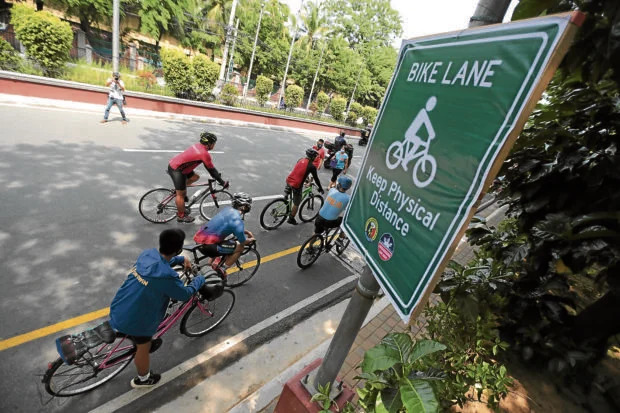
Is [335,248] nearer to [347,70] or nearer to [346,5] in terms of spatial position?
[347,70]

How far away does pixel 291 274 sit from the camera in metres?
5.73

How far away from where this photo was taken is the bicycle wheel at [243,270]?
5078mm

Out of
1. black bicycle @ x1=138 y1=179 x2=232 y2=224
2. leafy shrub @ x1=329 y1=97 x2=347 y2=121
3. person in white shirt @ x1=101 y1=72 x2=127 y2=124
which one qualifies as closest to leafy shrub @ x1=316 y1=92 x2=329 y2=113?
leafy shrub @ x1=329 y1=97 x2=347 y2=121

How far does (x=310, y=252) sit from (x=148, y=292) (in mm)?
3584

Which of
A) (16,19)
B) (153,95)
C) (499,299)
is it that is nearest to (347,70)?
(153,95)

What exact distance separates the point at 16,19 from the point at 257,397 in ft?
54.7

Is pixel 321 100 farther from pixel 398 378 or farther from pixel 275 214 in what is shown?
pixel 398 378

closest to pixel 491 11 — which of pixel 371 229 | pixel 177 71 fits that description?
pixel 371 229

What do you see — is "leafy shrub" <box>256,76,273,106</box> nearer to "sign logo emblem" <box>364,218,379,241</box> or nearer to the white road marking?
the white road marking

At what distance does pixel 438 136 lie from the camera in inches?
59.3

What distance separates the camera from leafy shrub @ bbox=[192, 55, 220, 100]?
16672 mm

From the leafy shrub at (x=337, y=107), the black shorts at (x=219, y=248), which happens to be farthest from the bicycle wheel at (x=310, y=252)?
the leafy shrub at (x=337, y=107)

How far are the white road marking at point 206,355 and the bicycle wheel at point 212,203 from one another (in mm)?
2977

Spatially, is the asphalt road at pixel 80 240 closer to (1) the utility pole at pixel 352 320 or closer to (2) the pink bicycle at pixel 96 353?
(2) the pink bicycle at pixel 96 353
